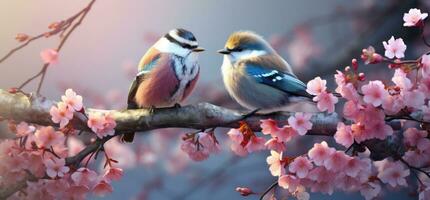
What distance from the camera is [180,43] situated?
1.01 metres

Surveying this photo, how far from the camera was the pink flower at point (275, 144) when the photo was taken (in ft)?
2.86

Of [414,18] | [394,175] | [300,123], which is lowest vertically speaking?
[394,175]

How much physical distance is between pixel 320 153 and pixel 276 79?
0.68 feet

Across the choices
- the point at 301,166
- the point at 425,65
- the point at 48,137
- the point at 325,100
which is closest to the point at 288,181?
the point at 301,166

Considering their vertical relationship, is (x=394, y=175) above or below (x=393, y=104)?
below

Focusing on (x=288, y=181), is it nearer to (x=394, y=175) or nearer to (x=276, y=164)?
(x=276, y=164)

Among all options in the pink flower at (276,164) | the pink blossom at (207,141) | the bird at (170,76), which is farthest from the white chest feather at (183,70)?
the pink flower at (276,164)

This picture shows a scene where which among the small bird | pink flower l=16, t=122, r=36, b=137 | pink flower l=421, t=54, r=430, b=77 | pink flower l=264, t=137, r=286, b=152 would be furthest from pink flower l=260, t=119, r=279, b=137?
pink flower l=16, t=122, r=36, b=137

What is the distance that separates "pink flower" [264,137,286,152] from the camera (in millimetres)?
871

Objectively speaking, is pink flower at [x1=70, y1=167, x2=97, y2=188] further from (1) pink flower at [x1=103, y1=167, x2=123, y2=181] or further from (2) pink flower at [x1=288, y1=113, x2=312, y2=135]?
(2) pink flower at [x1=288, y1=113, x2=312, y2=135]

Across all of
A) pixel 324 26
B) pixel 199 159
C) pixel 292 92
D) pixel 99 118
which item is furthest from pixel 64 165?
pixel 324 26

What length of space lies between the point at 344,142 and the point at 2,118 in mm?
498

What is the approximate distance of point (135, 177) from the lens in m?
1.84

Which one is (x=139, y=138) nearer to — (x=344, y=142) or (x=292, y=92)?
(x=292, y=92)
